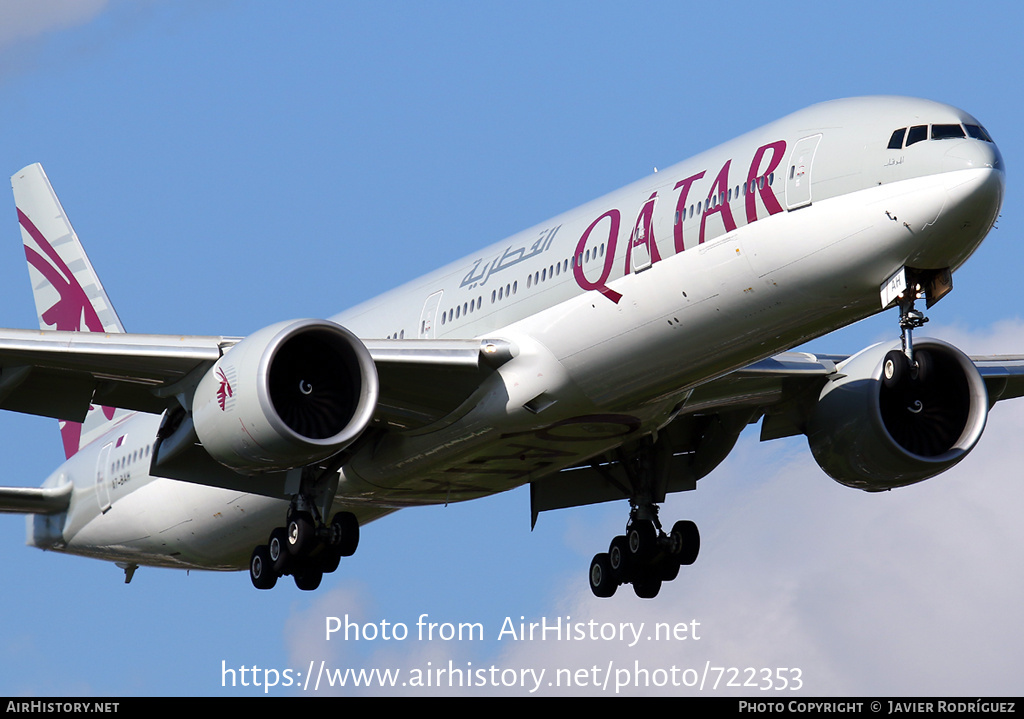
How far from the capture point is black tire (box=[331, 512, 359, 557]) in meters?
28.7

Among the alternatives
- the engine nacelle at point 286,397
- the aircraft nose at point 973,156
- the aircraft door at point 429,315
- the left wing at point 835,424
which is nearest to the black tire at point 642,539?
the left wing at point 835,424

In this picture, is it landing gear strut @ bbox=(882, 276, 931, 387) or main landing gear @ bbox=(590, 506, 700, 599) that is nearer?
landing gear strut @ bbox=(882, 276, 931, 387)

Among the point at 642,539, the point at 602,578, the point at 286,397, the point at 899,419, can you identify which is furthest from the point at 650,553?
the point at 286,397

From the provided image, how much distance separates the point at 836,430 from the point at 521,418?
308 inches

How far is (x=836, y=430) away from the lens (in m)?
31.0

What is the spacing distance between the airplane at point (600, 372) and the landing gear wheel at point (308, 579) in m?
0.04

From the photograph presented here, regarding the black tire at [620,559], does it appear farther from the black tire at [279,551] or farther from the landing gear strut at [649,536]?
the black tire at [279,551]

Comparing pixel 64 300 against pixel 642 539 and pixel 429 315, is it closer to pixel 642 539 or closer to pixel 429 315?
pixel 429 315

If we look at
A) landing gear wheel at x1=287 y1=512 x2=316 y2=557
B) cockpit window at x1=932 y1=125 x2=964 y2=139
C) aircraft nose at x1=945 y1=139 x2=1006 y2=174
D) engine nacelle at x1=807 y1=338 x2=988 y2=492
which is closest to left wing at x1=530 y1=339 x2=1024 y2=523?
engine nacelle at x1=807 y1=338 x2=988 y2=492

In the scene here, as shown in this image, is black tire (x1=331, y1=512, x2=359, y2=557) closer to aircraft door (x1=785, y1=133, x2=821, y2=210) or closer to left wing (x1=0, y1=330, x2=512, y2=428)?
left wing (x1=0, y1=330, x2=512, y2=428)

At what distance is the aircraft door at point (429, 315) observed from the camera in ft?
94.2

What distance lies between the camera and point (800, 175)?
23391 mm

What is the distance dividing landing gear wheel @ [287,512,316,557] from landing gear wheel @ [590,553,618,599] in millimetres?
6421
